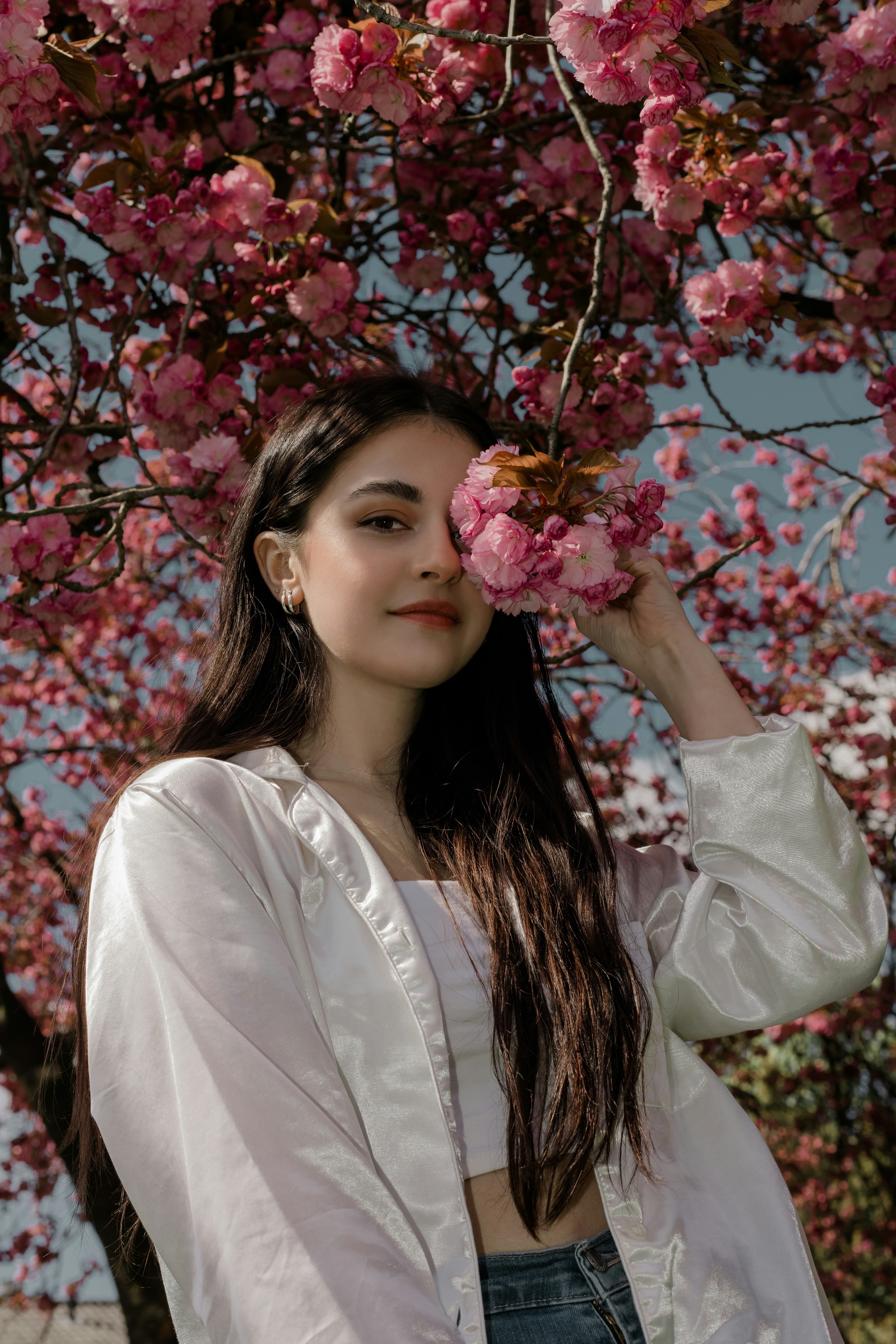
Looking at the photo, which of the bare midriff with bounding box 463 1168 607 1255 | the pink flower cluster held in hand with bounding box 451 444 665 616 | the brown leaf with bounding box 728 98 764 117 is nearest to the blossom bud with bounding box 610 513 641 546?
the pink flower cluster held in hand with bounding box 451 444 665 616

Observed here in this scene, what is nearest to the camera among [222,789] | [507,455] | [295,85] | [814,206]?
[222,789]

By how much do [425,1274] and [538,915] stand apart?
1.93ft

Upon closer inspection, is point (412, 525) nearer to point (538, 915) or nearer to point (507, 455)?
point (507, 455)

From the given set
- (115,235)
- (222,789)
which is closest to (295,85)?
(115,235)

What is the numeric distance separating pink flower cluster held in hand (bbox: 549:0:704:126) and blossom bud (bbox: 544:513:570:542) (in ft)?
1.84

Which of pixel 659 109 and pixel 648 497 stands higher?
pixel 659 109

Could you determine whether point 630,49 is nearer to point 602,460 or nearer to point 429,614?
point 602,460

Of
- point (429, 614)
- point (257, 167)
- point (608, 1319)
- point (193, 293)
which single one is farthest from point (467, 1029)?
point (257, 167)

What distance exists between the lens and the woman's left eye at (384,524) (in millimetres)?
1837

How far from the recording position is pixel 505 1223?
151 cm

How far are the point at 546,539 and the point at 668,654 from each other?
38 centimetres

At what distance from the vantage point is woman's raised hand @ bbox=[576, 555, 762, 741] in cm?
184

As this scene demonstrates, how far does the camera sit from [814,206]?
3951mm

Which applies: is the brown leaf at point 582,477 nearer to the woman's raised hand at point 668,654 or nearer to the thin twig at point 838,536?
the woman's raised hand at point 668,654
